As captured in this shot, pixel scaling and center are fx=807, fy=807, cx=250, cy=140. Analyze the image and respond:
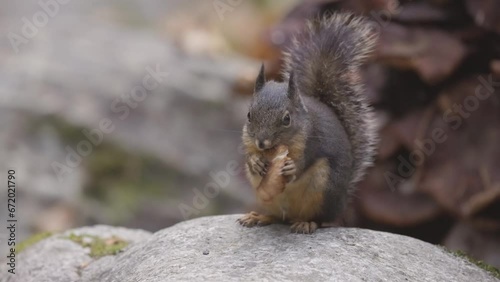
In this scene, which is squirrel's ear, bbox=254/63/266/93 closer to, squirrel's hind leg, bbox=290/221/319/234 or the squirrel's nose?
the squirrel's nose

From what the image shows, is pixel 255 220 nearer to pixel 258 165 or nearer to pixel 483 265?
pixel 258 165

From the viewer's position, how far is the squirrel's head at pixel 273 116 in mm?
2688

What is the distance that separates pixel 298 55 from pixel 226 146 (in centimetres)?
255

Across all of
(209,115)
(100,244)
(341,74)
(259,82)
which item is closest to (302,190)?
(259,82)

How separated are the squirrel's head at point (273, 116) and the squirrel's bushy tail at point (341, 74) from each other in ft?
1.21

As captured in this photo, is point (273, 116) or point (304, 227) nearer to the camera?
point (273, 116)

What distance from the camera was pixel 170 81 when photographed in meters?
5.84

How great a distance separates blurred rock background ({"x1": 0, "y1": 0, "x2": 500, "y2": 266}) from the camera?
4.16m

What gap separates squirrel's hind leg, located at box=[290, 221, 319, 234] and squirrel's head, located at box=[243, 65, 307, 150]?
0.32m

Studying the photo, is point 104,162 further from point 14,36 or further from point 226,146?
point 14,36

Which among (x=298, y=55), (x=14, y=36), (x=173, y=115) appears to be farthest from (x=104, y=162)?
(x=298, y=55)

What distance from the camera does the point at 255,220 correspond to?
9.63 ft

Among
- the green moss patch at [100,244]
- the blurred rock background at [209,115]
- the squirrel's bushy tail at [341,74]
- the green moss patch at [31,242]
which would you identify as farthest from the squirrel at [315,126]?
the green moss patch at [31,242]

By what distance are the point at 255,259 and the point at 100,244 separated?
3.23 feet
